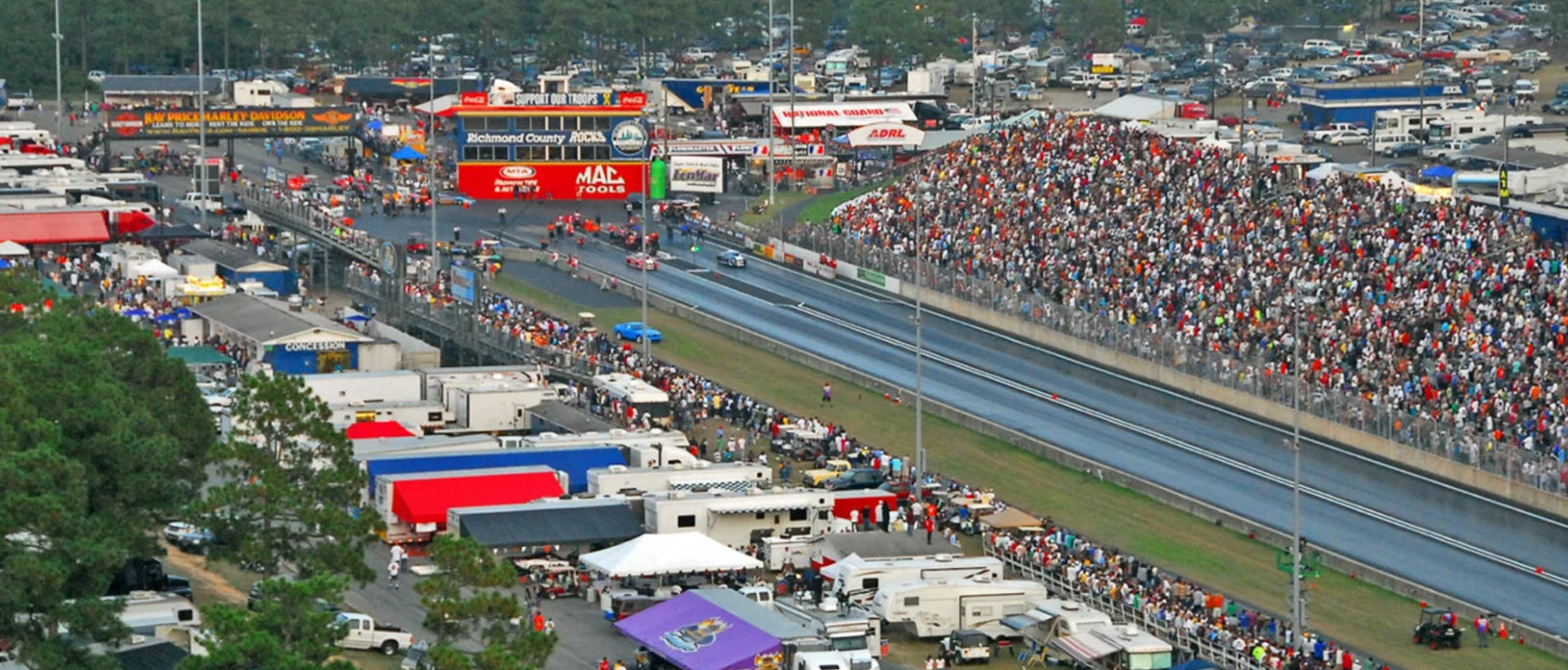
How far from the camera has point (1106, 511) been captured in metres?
75.2

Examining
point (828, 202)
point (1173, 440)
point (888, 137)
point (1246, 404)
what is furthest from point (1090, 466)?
point (888, 137)

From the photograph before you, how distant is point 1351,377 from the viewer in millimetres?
81125

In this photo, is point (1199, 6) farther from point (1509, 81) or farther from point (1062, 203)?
point (1062, 203)

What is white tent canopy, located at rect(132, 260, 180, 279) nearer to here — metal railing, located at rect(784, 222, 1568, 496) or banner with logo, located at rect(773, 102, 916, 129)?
metal railing, located at rect(784, 222, 1568, 496)

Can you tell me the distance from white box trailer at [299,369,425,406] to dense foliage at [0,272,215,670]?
→ 11088mm

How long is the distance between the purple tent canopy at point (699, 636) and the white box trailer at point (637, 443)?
13088 mm

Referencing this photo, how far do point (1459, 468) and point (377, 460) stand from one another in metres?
28.0

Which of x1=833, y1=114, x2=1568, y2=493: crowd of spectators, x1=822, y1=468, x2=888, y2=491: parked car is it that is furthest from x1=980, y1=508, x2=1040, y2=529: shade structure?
x1=833, y1=114, x2=1568, y2=493: crowd of spectators

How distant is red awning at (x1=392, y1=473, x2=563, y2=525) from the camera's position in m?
69.2

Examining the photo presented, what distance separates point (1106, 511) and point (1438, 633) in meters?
13.6

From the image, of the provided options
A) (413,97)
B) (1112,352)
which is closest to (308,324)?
(1112,352)

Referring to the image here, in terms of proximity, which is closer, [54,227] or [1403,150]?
[54,227]

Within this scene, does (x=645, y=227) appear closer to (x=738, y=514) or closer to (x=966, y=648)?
(x=738, y=514)

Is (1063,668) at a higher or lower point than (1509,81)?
lower
